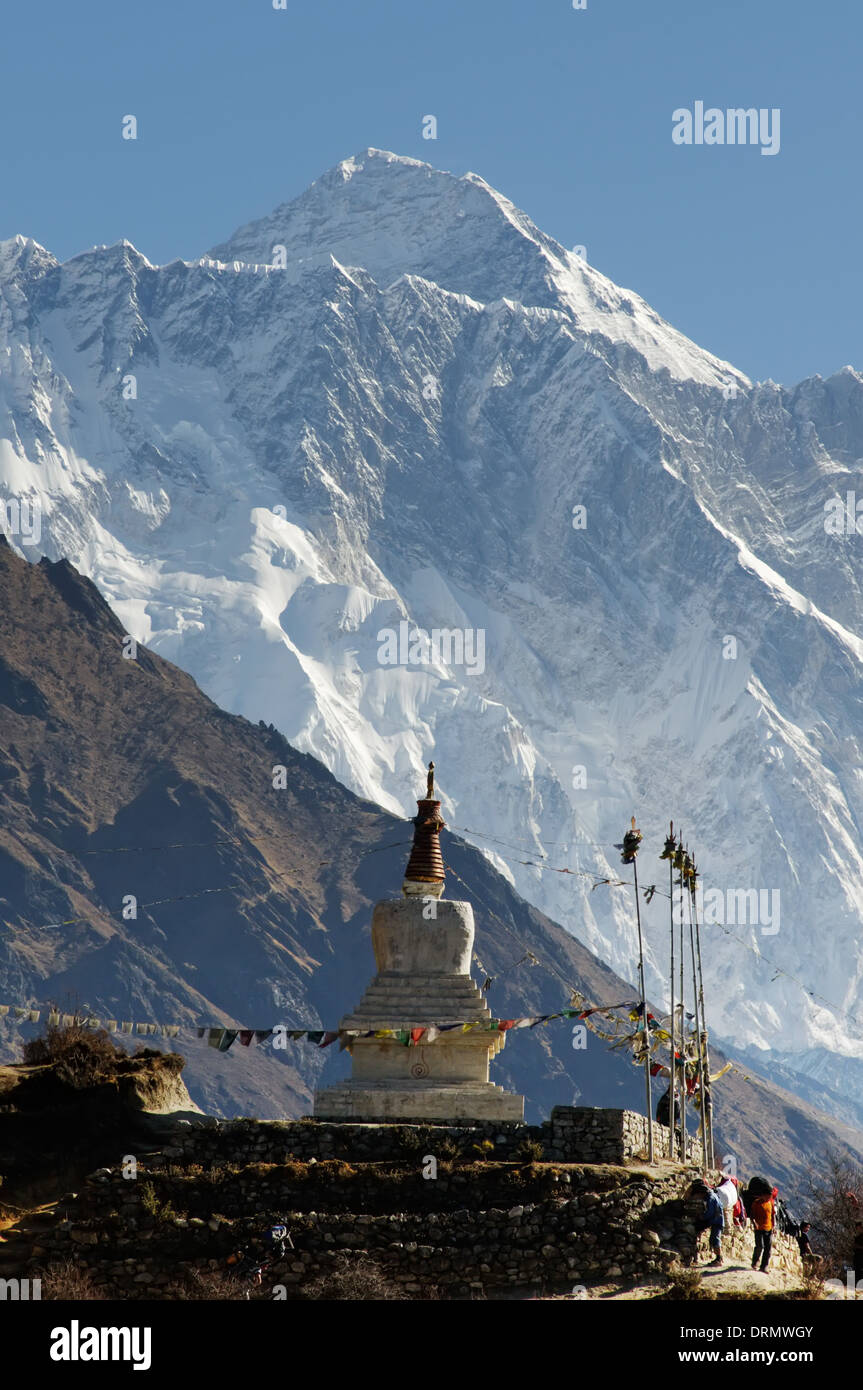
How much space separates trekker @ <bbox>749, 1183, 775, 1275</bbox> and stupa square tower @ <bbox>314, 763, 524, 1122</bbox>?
19.4 ft

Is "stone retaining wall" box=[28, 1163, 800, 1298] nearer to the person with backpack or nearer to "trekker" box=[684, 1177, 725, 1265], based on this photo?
"trekker" box=[684, 1177, 725, 1265]

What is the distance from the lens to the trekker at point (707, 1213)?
3872 centimetres

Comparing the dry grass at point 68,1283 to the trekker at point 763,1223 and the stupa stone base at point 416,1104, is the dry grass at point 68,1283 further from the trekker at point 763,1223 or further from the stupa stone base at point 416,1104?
the trekker at point 763,1223

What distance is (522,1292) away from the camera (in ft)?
123

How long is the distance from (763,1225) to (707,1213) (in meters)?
1.53

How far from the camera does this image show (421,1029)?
155 feet

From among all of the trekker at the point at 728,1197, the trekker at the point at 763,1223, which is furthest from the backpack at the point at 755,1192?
the trekker at the point at 728,1197

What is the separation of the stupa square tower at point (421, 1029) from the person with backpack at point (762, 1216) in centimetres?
575

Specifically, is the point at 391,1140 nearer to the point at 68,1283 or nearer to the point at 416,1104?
the point at 416,1104

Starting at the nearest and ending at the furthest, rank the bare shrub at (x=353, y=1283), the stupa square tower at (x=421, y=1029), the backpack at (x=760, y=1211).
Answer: the bare shrub at (x=353, y=1283)
the backpack at (x=760, y=1211)
the stupa square tower at (x=421, y=1029)
